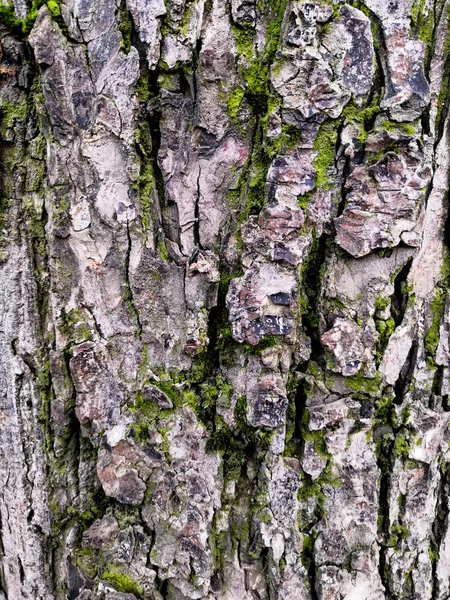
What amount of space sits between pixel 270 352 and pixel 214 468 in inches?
14.3

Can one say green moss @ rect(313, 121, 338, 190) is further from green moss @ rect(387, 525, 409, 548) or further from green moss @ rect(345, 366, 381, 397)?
green moss @ rect(387, 525, 409, 548)

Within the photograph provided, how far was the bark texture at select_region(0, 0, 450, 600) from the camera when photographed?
50.0 inches

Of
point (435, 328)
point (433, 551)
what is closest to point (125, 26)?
point (435, 328)

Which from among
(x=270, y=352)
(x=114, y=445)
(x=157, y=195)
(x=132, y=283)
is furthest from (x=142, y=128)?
(x=114, y=445)

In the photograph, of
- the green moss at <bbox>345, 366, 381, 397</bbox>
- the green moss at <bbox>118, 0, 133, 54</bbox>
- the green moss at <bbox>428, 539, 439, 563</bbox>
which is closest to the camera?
the green moss at <bbox>118, 0, 133, 54</bbox>

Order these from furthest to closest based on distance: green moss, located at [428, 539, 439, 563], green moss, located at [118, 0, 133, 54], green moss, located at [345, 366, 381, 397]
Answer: green moss, located at [428, 539, 439, 563]
green moss, located at [345, 366, 381, 397]
green moss, located at [118, 0, 133, 54]

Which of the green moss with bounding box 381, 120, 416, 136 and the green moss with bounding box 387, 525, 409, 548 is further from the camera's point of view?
the green moss with bounding box 387, 525, 409, 548

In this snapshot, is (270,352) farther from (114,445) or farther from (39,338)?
(39,338)

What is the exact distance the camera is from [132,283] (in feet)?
4.40

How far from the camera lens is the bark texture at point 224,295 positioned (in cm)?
127

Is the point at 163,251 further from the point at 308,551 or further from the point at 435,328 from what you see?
the point at 308,551

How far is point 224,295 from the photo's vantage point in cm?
137

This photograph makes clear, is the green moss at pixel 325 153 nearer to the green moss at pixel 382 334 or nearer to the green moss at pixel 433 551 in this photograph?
the green moss at pixel 382 334

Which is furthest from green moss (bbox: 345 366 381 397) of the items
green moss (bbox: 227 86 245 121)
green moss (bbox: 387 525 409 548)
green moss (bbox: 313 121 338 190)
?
green moss (bbox: 227 86 245 121)
